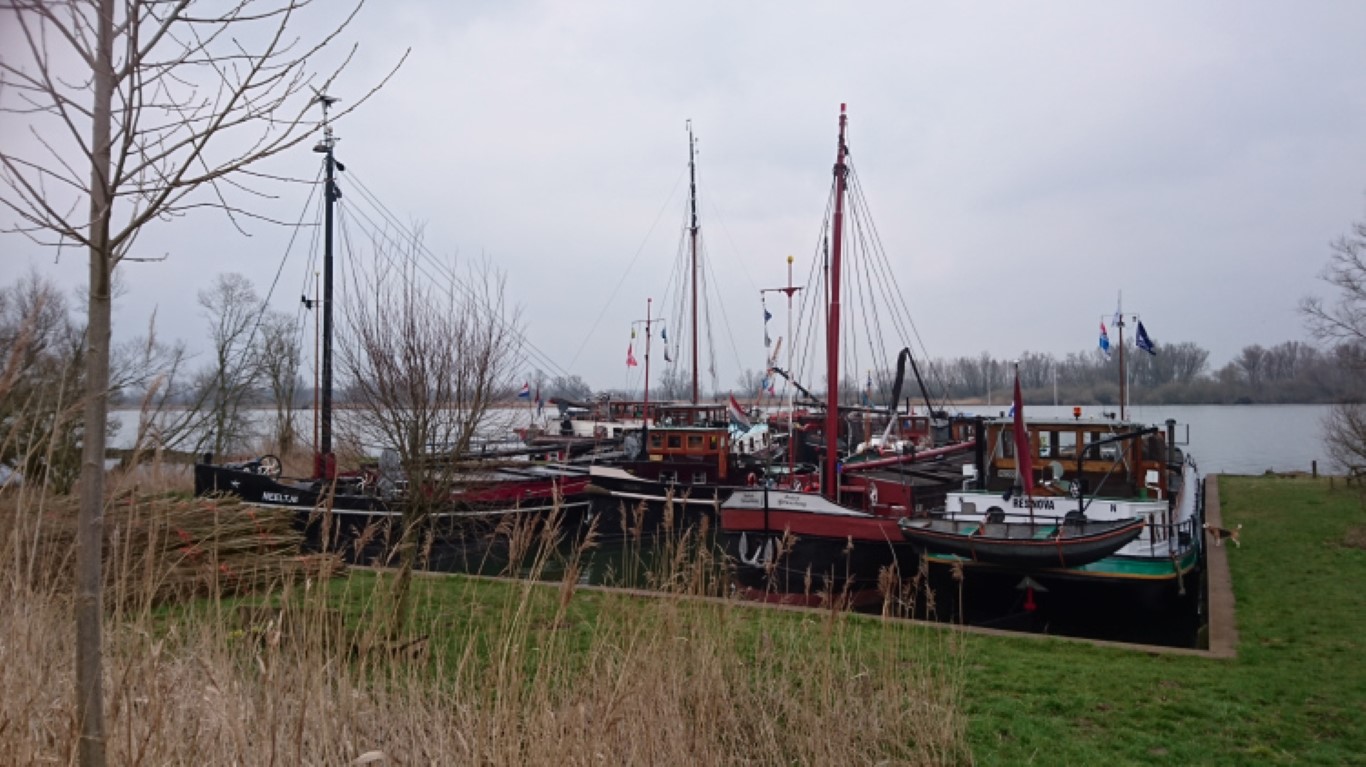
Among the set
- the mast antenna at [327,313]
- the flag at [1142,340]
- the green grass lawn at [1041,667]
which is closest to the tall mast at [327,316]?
the mast antenna at [327,313]

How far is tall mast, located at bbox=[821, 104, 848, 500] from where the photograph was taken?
15578 mm

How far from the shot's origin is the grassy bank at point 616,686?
11.3ft

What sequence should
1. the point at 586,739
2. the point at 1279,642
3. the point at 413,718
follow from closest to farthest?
the point at 586,739, the point at 413,718, the point at 1279,642

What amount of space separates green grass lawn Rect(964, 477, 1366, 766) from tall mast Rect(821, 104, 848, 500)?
6596 millimetres

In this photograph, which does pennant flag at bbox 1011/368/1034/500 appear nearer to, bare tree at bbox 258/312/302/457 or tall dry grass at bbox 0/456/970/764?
tall dry grass at bbox 0/456/970/764

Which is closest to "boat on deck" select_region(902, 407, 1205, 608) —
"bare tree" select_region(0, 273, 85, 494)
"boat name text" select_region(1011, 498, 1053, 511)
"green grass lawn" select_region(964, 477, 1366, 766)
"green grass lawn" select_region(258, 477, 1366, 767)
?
"boat name text" select_region(1011, 498, 1053, 511)

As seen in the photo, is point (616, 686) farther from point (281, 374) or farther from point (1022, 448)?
point (281, 374)

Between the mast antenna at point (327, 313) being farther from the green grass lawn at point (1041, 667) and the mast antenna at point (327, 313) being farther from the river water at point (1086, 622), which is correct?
the green grass lawn at point (1041, 667)

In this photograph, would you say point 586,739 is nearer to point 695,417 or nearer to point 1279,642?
point 1279,642

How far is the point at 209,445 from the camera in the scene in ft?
98.8

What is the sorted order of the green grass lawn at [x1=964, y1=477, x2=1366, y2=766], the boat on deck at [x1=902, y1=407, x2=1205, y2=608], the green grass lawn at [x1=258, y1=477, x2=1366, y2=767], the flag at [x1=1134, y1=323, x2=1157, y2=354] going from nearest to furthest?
1. the green grass lawn at [x1=258, y1=477, x2=1366, y2=767]
2. the green grass lawn at [x1=964, y1=477, x2=1366, y2=766]
3. the boat on deck at [x1=902, y1=407, x2=1205, y2=608]
4. the flag at [x1=1134, y1=323, x2=1157, y2=354]

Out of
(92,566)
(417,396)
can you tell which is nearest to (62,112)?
(92,566)

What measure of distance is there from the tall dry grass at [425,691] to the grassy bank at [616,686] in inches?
0.8

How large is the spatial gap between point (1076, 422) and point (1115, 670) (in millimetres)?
7818
